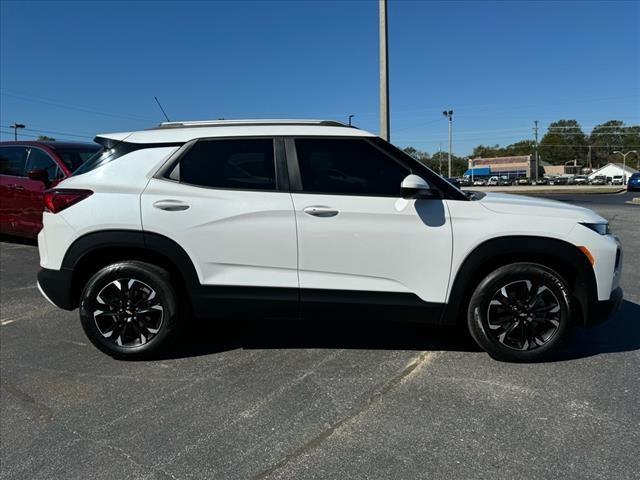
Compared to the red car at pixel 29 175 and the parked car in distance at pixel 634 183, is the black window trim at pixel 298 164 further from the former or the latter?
the parked car in distance at pixel 634 183

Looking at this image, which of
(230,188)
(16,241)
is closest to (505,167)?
(16,241)

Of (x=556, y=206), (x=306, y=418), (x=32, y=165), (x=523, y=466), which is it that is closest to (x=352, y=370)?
(x=306, y=418)

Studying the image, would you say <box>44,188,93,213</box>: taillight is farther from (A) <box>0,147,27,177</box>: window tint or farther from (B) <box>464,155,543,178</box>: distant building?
(B) <box>464,155,543,178</box>: distant building

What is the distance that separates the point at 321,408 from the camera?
3062 millimetres

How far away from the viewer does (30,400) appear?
Result: 3291 millimetres

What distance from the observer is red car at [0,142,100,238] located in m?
7.59

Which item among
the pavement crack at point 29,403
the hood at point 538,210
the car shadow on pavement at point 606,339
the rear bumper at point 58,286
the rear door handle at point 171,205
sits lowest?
the pavement crack at point 29,403

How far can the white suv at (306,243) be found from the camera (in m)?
3.52

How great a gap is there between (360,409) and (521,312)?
1.46 m

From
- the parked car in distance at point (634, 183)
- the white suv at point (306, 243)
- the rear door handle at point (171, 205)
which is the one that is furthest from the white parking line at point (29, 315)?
the parked car in distance at point (634, 183)

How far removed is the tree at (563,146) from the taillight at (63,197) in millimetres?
159445

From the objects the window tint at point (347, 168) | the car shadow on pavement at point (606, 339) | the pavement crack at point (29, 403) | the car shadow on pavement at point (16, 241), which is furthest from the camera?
the car shadow on pavement at point (16, 241)

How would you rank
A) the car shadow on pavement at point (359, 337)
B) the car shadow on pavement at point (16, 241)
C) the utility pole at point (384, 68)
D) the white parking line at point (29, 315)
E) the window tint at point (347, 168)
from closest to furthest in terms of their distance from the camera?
the window tint at point (347, 168)
the car shadow on pavement at point (359, 337)
the white parking line at point (29, 315)
the car shadow on pavement at point (16, 241)
the utility pole at point (384, 68)

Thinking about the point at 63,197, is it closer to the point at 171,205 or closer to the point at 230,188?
the point at 171,205
